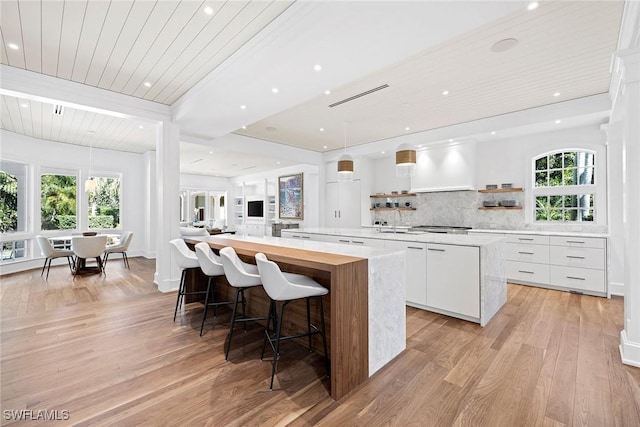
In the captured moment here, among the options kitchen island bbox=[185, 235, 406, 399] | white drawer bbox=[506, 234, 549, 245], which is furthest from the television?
kitchen island bbox=[185, 235, 406, 399]

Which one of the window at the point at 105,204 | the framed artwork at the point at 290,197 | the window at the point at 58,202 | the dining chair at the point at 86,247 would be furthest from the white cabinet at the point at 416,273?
the window at the point at 58,202

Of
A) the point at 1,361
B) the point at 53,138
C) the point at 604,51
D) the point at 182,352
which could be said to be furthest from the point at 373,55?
the point at 53,138

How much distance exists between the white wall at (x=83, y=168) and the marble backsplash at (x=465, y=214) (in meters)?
6.73

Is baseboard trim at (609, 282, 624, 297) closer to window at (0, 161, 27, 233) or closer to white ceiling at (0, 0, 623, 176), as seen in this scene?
white ceiling at (0, 0, 623, 176)

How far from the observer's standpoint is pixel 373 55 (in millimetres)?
2592

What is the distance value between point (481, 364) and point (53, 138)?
8678 mm

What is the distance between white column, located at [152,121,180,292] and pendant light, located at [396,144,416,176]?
11.5ft

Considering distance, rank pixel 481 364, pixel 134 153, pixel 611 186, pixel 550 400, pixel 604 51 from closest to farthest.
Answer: pixel 550 400
pixel 481 364
pixel 604 51
pixel 611 186
pixel 134 153

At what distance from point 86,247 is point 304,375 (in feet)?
17.6

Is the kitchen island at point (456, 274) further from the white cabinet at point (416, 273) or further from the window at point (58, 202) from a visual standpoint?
the window at point (58, 202)

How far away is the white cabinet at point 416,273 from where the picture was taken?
3428mm

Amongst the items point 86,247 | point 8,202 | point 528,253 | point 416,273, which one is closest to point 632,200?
point 416,273

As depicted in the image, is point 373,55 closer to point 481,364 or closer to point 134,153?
point 481,364

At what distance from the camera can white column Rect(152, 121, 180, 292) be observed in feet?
14.9
